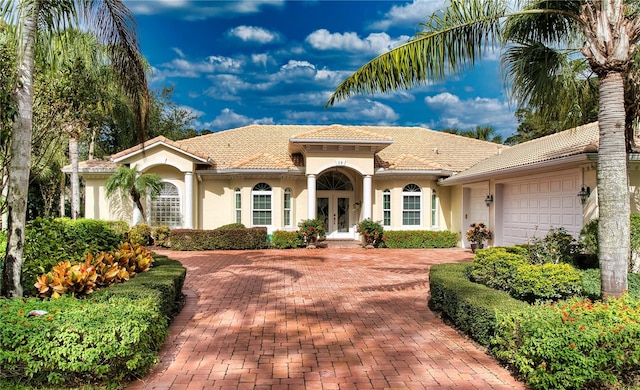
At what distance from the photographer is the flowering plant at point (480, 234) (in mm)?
16328

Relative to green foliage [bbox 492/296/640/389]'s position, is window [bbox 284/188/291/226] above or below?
above

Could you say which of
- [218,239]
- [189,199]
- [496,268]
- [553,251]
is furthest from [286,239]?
[496,268]

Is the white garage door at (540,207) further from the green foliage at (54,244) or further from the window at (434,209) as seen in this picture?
the green foliage at (54,244)

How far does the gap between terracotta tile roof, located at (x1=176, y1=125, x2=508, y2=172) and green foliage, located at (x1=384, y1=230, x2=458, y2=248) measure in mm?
3156

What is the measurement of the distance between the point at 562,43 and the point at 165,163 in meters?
16.1

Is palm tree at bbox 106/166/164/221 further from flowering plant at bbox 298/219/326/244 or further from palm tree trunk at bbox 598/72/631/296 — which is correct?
palm tree trunk at bbox 598/72/631/296

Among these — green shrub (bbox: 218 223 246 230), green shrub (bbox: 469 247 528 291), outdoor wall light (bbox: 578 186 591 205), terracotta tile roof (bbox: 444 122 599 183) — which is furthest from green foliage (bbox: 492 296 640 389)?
green shrub (bbox: 218 223 246 230)

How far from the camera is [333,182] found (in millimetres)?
21422

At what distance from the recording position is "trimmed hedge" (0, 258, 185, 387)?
4.06 m

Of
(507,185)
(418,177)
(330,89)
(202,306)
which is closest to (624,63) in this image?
(330,89)

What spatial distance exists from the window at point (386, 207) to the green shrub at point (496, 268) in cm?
1199

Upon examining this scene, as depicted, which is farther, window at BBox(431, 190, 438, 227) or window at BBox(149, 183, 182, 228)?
window at BBox(431, 190, 438, 227)

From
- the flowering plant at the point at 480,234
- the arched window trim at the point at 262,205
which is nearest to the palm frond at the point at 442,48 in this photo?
the flowering plant at the point at 480,234

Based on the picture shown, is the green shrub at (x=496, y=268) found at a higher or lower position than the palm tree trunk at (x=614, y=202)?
lower
